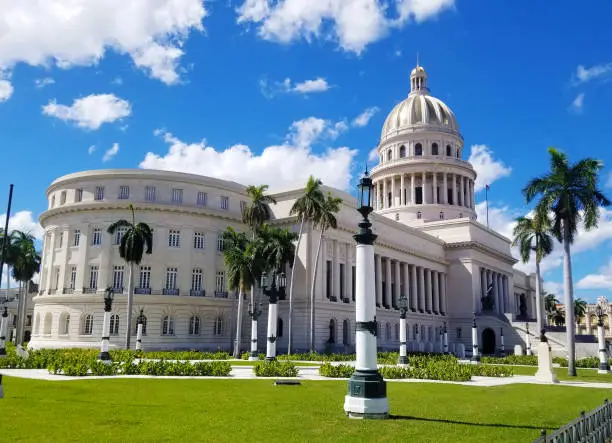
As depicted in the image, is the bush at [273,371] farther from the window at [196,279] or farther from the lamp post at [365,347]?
the window at [196,279]

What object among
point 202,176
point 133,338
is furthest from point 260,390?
point 202,176

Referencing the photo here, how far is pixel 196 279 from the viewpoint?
6028 centimetres

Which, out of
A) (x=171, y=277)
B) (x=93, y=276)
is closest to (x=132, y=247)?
(x=171, y=277)

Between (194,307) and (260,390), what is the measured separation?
38208mm

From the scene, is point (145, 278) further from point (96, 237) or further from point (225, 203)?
point (225, 203)

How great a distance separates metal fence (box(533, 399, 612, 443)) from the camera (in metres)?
9.01

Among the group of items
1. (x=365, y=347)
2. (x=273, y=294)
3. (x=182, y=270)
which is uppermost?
(x=182, y=270)

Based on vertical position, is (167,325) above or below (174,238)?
below

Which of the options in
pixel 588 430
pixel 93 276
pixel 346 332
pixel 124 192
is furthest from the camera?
pixel 346 332

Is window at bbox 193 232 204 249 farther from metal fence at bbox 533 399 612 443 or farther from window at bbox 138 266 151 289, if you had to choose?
metal fence at bbox 533 399 612 443

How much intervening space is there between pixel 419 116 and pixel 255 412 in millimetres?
92992

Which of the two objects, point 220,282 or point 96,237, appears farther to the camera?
point 220,282

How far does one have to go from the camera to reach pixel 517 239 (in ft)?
213

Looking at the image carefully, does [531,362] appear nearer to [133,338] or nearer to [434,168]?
[133,338]
